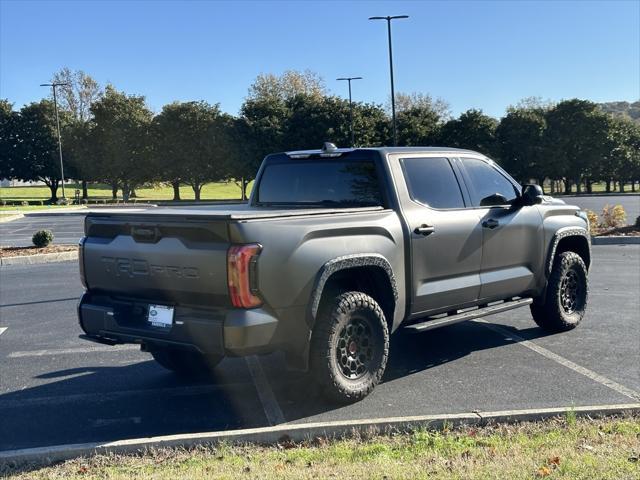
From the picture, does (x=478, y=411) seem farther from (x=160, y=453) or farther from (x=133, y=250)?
(x=133, y=250)

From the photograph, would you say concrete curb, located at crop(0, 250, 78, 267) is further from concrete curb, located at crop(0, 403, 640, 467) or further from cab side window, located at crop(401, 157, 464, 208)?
concrete curb, located at crop(0, 403, 640, 467)

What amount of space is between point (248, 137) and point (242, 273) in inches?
2039

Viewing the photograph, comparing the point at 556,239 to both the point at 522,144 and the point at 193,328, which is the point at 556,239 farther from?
the point at 522,144

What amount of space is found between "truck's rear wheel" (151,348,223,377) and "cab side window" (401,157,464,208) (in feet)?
7.49

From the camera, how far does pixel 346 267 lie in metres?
4.74

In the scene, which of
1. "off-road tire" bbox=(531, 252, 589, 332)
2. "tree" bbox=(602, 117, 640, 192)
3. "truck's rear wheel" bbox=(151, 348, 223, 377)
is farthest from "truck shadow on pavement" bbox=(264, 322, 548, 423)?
"tree" bbox=(602, 117, 640, 192)

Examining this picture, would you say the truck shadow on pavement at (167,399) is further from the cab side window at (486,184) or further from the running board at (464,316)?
the cab side window at (486,184)

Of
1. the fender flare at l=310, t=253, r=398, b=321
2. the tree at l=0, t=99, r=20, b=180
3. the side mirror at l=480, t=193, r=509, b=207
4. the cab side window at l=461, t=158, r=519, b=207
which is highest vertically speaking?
the tree at l=0, t=99, r=20, b=180

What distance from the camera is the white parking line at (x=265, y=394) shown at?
4.75 meters

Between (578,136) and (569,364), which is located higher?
(578,136)

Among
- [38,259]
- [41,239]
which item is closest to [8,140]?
[41,239]

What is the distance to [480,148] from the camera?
5662 cm

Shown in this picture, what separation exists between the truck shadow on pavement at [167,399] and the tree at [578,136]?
54.9m

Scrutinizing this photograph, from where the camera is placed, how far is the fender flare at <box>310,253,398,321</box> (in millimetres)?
4562
